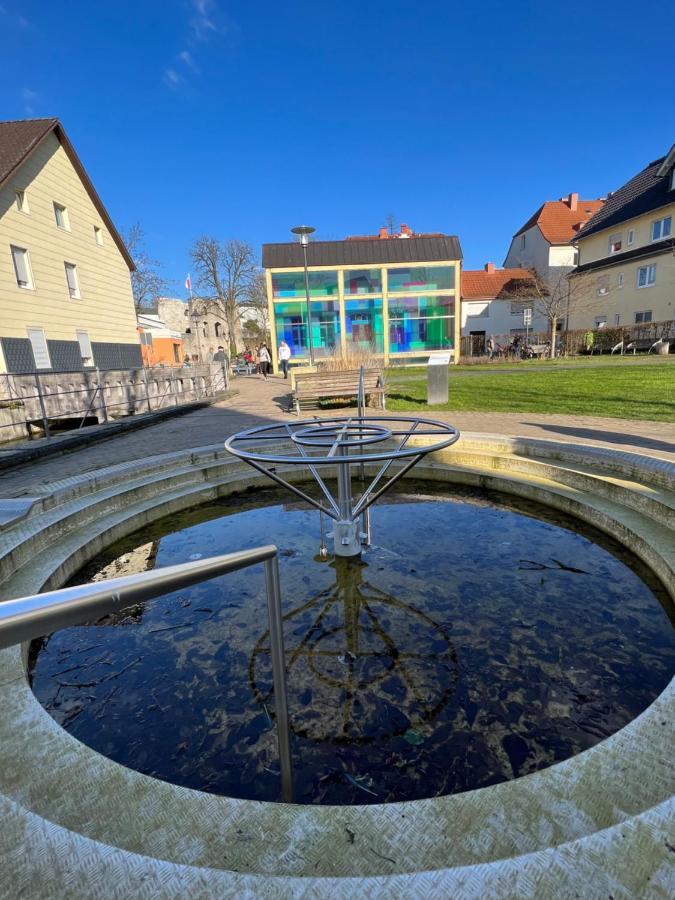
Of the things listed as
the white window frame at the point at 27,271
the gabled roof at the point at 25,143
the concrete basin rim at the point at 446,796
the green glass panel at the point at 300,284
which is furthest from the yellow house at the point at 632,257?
the concrete basin rim at the point at 446,796

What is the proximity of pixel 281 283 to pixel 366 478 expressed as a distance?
25.2 m

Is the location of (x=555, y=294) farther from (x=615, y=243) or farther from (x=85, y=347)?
(x=85, y=347)

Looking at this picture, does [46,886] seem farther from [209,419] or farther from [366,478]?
[209,419]

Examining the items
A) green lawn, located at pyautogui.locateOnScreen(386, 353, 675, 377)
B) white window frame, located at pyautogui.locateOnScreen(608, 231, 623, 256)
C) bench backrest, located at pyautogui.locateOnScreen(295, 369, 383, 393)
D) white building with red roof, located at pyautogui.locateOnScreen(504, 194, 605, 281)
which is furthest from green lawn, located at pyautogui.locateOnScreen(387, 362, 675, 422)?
white building with red roof, located at pyautogui.locateOnScreen(504, 194, 605, 281)

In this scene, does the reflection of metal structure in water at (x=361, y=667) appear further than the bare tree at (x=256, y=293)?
No

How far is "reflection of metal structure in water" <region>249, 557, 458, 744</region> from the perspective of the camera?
2.32 m

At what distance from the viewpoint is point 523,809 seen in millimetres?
1499

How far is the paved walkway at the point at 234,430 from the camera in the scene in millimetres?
6623

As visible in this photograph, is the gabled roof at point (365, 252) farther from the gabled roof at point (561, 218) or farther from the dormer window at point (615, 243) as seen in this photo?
the gabled roof at point (561, 218)

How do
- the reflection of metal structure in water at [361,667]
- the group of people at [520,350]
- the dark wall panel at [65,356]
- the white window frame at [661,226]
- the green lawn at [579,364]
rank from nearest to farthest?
the reflection of metal structure in water at [361,667] < the dark wall panel at [65,356] < the green lawn at [579,364] < the white window frame at [661,226] < the group of people at [520,350]

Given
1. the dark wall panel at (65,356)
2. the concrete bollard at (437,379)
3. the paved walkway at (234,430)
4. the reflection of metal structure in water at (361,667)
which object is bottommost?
the reflection of metal structure in water at (361,667)

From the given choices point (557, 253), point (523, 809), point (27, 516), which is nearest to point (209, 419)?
point (27, 516)

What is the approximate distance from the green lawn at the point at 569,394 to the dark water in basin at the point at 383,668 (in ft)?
21.3

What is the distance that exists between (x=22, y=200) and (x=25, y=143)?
2275mm
